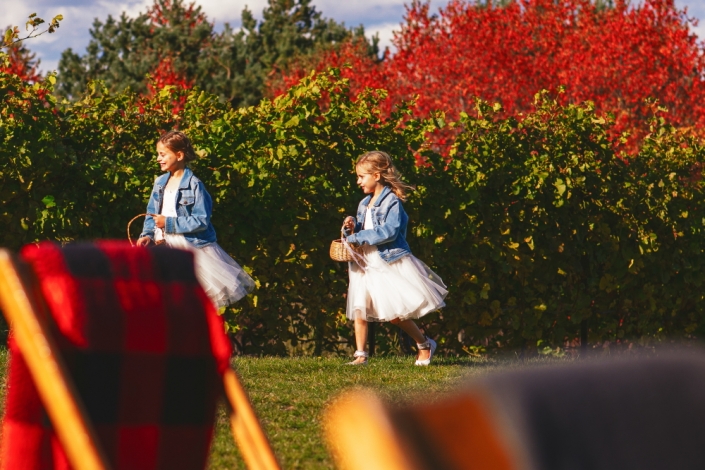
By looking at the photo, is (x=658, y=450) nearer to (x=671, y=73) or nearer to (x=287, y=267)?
(x=287, y=267)

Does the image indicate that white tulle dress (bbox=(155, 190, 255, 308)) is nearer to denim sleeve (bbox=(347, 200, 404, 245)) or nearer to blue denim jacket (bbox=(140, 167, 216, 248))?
blue denim jacket (bbox=(140, 167, 216, 248))

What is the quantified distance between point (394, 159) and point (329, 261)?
1.06 meters

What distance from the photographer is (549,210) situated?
9.19 m

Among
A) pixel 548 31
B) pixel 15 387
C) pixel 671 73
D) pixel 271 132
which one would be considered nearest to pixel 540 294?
pixel 271 132

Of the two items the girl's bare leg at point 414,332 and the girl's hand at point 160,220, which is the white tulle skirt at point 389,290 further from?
the girl's hand at point 160,220

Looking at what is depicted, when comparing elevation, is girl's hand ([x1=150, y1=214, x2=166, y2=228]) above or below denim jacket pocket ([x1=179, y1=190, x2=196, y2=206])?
below

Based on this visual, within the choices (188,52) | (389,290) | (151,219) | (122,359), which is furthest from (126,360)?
(188,52)

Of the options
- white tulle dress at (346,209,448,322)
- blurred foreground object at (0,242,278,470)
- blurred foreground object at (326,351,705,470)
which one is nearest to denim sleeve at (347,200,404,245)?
white tulle dress at (346,209,448,322)

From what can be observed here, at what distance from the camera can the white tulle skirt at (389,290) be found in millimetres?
7691

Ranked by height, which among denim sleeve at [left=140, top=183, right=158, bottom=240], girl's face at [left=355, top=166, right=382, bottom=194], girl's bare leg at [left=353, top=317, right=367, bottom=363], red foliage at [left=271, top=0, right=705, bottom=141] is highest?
red foliage at [left=271, top=0, right=705, bottom=141]

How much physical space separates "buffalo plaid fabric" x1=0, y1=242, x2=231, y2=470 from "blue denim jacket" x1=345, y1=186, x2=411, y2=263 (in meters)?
5.01

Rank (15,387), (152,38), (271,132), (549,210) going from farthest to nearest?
1. (152,38)
2. (549,210)
3. (271,132)
4. (15,387)

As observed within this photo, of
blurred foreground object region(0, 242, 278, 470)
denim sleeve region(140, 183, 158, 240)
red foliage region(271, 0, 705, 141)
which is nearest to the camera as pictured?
blurred foreground object region(0, 242, 278, 470)

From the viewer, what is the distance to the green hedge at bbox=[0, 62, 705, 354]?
26.0 feet
